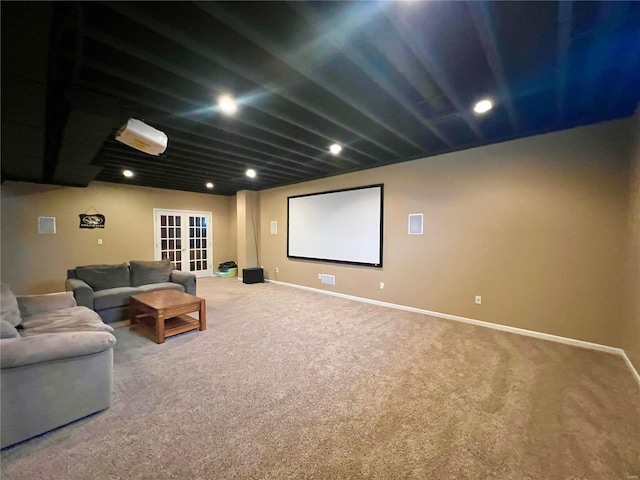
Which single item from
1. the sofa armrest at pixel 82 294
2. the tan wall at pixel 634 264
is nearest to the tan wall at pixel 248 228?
the sofa armrest at pixel 82 294

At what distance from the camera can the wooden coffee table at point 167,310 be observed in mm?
3209

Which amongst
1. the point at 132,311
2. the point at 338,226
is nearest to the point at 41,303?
the point at 132,311

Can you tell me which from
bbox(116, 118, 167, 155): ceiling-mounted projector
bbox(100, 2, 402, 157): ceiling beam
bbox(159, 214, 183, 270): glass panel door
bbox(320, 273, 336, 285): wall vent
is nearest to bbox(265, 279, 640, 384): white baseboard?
bbox(320, 273, 336, 285): wall vent

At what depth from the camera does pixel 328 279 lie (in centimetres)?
577

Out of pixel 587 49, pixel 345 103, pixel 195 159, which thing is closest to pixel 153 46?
pixel 345 103

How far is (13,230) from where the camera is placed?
5.15 metres

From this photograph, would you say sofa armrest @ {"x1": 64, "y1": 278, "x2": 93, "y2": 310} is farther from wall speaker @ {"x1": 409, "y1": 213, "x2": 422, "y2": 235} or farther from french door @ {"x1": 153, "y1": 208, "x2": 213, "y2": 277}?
wall speaker @ {"x1": 409, "y1": 213, "x2": 422, "y2": 235}

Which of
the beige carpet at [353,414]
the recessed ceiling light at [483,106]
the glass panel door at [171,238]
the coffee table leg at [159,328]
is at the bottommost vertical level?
the beige carpet at [353,414]

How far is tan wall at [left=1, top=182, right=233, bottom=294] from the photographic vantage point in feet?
17.0

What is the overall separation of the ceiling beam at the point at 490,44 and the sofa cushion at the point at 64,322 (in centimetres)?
356

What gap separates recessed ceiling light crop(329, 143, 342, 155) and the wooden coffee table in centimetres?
291

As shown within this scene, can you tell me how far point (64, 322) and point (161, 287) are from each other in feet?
6.35

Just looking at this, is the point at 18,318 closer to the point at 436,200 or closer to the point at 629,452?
the point at 629,452

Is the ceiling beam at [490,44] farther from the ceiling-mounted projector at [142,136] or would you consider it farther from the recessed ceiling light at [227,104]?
the ceiling-mounted projector at [142,136]
